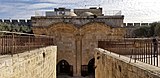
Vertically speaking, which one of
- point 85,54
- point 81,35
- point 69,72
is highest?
point 81,35

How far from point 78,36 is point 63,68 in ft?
13.8

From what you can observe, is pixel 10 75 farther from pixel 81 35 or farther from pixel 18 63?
pixel 81 35

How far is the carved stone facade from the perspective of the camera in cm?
2814

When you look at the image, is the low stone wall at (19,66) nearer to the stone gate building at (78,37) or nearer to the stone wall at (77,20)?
the stone gate building at (78,37)

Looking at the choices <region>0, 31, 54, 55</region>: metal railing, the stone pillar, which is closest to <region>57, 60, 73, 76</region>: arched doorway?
the stone pillar

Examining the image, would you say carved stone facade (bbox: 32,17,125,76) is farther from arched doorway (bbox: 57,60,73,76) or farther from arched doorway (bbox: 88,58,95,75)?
arched doorway (bbox: 88,58,95,75)

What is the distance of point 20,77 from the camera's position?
7.24 m

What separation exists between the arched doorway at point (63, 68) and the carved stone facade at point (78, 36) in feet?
2.14

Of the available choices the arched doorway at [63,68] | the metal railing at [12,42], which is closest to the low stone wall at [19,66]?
the metal railing at [12,42]

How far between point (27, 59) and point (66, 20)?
842 inches

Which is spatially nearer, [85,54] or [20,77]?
[20,77]

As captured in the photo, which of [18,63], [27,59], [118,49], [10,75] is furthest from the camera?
[118,49]

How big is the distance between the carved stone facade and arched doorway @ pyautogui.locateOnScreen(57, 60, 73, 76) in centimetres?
65

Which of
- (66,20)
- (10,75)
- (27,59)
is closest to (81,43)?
(66,20)
